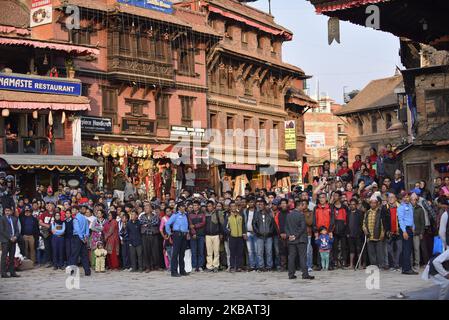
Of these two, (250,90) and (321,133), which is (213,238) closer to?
(250,90)

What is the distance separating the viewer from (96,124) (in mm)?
37188

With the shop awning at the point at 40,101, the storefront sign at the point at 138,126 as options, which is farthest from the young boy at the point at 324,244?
the storefront sign at the point at 138,126

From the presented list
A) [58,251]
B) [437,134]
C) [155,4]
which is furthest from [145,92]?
[58,251]

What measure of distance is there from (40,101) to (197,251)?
1523 cm

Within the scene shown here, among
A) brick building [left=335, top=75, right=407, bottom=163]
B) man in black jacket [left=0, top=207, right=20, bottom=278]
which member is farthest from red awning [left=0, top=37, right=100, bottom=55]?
brick building [left=335, top=75, right=407, bottom=163]

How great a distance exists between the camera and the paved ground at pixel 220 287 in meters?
14.5

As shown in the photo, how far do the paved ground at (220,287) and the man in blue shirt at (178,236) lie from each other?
0.35 meters

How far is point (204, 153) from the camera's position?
141ft

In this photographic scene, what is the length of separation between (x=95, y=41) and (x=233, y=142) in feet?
42.5

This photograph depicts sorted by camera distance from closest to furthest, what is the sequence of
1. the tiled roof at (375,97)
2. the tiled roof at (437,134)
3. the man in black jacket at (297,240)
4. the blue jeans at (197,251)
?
the man in black jacket at (297,240) → the blue jeans at (197,251) → the tiled roof at (437,134) → the tiled roof at (375,97)

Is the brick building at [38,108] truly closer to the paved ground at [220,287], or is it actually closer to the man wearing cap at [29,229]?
the man wearing cap at [29,229]

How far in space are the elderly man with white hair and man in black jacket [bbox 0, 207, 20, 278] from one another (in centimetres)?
939

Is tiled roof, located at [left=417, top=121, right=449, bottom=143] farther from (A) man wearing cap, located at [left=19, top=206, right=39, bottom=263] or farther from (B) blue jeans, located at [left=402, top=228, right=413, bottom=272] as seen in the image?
(A) man wearing cap, located at [left=19, top=206, right=39, bottom=263]

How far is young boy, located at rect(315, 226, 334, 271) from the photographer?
20328 mm
